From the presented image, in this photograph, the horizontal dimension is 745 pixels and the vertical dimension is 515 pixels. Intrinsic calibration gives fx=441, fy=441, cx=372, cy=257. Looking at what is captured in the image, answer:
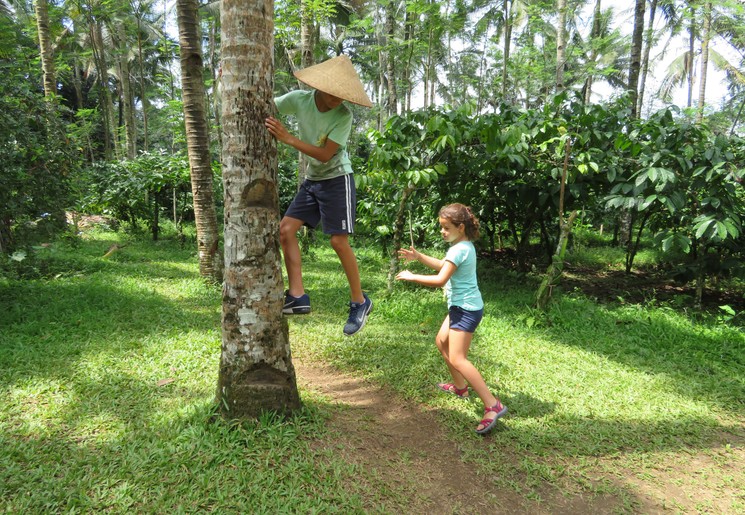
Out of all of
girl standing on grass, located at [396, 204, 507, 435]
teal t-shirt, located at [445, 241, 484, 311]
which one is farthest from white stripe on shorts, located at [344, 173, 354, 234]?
teal t-shirt, located at [445, 241, 484, 311]

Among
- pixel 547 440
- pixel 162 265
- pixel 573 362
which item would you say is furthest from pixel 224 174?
pixel 162 265

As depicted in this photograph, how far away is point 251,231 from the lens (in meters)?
2.70

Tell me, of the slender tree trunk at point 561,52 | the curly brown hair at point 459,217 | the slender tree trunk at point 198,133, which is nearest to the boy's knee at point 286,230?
the curly brown hair at point 459,217

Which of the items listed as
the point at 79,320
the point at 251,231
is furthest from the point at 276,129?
the point at 79,320

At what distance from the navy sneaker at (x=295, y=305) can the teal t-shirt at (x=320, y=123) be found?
87 centimetres

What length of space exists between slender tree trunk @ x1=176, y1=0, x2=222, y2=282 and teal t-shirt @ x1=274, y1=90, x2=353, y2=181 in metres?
3.56

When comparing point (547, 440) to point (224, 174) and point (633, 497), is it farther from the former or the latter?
point (224, 174)

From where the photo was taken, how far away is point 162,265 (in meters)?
7.97

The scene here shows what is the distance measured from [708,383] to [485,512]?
9.84ft

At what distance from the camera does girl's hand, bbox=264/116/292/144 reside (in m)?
2.60

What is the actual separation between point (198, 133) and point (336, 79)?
4.05 metres

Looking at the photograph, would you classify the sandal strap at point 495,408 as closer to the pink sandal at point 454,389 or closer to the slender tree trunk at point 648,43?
the pink sandal at point 454,389

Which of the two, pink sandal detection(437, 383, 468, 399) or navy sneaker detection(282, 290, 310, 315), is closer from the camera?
navy sneaker detection(282, 290, 310, 315)

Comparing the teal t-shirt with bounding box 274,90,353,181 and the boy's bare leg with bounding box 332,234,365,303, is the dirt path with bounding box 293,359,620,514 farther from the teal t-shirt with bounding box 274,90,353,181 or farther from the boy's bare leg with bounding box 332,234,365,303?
the teal t-shirt with bounding box 274,90,353,181
